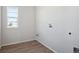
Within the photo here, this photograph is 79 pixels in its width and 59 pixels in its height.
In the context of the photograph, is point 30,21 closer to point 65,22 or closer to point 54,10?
point 54,10

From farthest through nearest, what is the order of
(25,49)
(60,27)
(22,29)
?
(22,29), (25,49), (60,27)

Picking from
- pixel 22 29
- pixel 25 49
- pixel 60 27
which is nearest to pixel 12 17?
pixel 22 29

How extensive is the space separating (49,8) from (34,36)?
164cm

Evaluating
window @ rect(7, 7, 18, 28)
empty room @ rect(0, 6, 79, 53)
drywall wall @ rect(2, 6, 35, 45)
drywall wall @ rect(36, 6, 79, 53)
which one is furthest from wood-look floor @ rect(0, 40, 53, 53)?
window @ rect(7, 7, 18, 28)

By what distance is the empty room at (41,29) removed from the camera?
2.36m

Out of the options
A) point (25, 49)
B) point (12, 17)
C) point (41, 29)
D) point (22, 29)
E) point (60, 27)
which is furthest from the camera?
point (22, 29)

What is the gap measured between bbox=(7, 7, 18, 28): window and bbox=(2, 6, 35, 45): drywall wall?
0.11m

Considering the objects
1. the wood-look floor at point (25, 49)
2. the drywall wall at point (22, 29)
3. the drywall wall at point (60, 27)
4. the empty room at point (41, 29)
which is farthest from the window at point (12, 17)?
the drywall wall at point (60, 27)

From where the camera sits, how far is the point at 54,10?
290 centimetres

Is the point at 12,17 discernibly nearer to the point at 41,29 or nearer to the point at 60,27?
the point at 41,29

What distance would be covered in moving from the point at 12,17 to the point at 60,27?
2.10 metres

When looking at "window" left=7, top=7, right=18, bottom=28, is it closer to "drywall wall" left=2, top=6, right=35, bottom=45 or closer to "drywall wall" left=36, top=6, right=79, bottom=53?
"drywall wall" left=2, top=6, right=35, bottom=45

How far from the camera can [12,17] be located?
13.4ft
